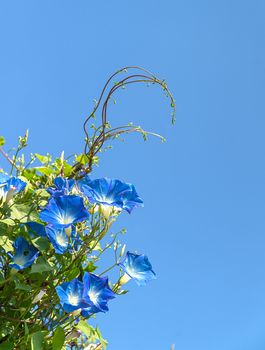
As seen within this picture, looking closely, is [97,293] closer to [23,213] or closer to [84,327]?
[84,327]

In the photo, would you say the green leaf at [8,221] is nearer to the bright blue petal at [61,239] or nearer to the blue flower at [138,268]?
the bright blue petal at [61,239]

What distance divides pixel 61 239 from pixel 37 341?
0.30 m

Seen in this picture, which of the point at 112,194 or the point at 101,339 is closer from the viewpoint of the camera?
the point at 112,194

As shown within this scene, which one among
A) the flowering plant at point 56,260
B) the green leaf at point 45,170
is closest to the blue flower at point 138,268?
the flowering plant at point 56,260

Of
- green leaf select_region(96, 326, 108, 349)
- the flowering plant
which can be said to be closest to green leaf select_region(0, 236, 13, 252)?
the flowering plant

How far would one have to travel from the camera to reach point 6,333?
1682mm

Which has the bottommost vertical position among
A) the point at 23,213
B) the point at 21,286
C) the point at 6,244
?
the point at 21,286

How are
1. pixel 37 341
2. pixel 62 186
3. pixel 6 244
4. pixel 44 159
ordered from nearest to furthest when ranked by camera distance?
pixel 37 341
pixel 6 244
pixel 62 186
pixel 44 159

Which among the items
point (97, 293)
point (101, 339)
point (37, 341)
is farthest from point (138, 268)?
point (37, 341)

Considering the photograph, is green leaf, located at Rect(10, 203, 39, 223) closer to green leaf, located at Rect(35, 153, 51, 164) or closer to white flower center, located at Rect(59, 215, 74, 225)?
white flower center, located at Rect(59, 215, 74, 225)

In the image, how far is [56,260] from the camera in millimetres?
1735

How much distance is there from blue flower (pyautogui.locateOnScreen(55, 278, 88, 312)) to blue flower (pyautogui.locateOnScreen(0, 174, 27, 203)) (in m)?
0.32

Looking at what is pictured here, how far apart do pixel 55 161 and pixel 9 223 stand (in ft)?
1.56

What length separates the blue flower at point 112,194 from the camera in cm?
167
